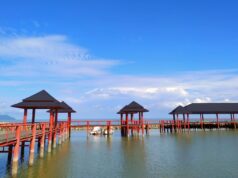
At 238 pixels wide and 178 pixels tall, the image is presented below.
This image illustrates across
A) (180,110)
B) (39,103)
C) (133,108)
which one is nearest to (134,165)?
(39,103)

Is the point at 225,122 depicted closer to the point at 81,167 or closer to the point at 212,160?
the point at 212,160

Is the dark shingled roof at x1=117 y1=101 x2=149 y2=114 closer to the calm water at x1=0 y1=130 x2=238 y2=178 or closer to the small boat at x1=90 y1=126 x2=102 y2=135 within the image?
the small boat at x1=90 y1=126 x2=102 y2=135

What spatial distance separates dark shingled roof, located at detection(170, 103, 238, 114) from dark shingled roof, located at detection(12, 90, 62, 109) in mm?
32022

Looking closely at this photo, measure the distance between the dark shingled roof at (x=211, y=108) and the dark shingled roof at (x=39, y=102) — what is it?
32022 mm

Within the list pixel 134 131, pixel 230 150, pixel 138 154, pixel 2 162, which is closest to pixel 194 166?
pixel 138 154

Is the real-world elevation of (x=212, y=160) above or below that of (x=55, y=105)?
below

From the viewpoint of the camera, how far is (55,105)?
28516 mm

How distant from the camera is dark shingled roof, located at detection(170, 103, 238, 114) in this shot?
184ft

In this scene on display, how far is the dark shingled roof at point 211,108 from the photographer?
184ft

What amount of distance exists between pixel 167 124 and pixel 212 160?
32.8m

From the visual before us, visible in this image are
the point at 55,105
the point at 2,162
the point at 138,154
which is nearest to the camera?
the point at 2,162

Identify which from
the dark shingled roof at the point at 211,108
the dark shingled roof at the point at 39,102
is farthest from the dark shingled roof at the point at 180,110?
the dark shingled roof at the point at 39,102

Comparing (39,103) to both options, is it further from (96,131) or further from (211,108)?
(211,108)

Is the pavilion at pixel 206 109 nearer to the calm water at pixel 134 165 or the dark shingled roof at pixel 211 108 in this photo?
the dark shingled roof at pixel 211 108
